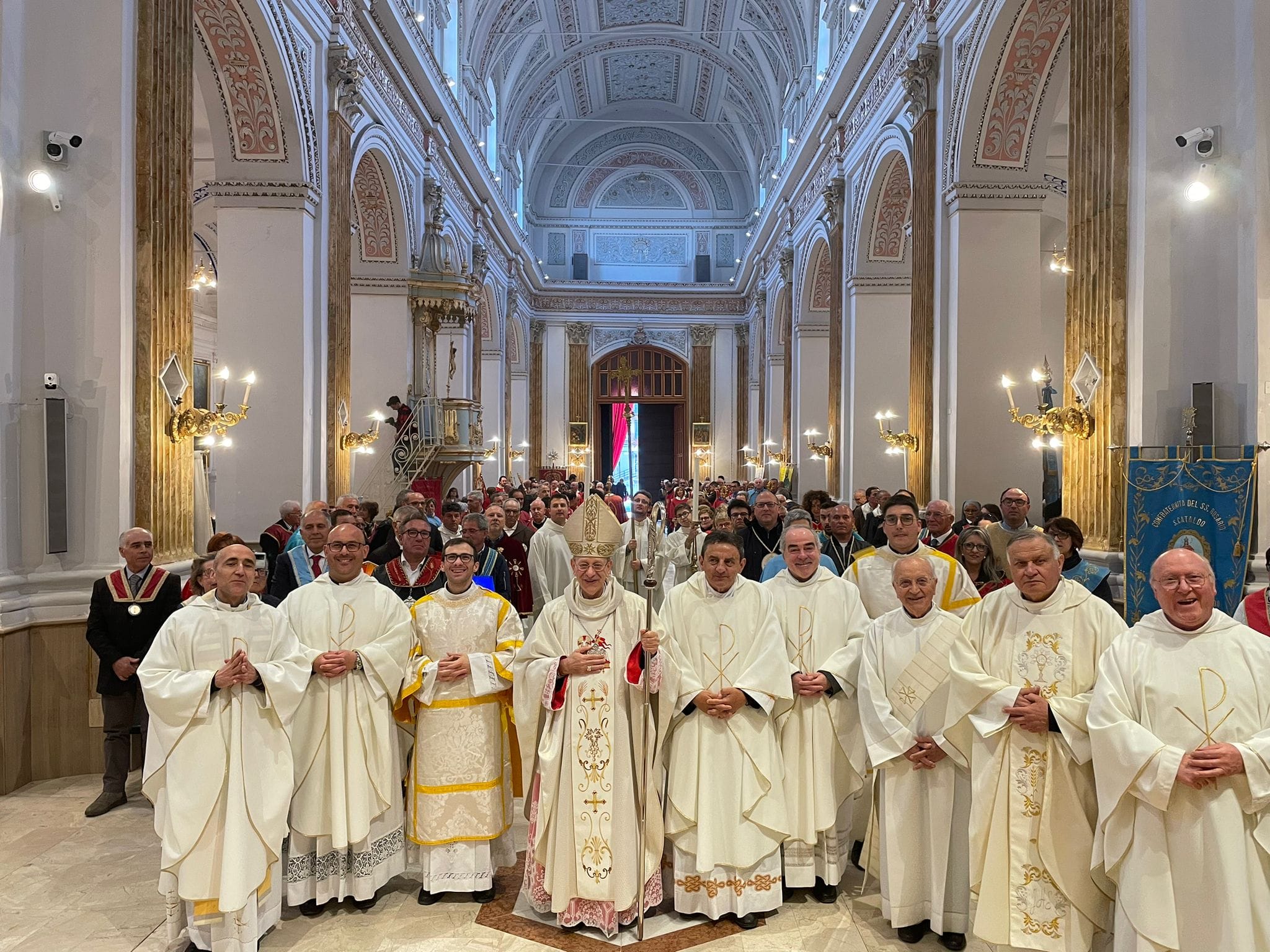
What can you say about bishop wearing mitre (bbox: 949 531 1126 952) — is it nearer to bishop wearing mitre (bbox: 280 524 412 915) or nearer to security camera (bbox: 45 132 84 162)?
bishop wearing mitre (bbox: 280 524 412 915)

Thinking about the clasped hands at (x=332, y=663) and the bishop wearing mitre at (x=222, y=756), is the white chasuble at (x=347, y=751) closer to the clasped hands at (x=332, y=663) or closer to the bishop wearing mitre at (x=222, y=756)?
the clasped hands at (x=332, y=663)

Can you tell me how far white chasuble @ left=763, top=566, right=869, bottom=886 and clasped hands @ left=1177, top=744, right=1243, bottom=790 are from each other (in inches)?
61.1

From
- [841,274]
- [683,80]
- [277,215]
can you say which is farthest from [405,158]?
[683,80]

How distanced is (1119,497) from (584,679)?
183 inches

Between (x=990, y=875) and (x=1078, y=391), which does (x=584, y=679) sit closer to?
(x=990, y=875)

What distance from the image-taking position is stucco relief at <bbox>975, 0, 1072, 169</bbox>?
9.02 meters

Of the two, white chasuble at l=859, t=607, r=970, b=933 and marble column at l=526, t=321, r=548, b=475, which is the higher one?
marble column at l=526, t=321, r=548, b=475

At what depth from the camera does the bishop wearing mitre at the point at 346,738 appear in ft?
13.9

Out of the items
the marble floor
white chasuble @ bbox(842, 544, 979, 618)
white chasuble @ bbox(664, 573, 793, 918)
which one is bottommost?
the marble floor

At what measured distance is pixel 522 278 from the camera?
91.2 feet

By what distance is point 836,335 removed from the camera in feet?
51.0

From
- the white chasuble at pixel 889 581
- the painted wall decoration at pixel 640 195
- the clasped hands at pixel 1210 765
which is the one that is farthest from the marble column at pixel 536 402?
the clasped hands at pixel 1210 765

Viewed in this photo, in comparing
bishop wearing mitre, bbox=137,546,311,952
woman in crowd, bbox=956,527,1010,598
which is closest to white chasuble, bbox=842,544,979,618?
woman in crowd, bbox=956,527,1010,598

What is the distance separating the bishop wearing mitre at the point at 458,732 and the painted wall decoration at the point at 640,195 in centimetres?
2828
